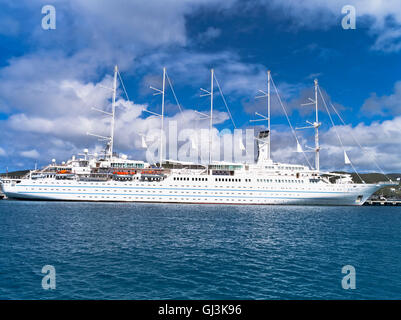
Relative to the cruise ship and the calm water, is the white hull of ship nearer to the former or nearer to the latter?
the cruise ship

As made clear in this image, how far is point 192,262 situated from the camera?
13727mm

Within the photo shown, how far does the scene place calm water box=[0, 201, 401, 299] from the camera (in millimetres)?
10297

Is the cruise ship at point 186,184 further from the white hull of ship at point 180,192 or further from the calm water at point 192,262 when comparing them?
the calm water at point 192,262

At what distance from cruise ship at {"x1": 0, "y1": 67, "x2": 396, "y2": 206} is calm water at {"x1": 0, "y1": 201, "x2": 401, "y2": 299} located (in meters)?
27.7

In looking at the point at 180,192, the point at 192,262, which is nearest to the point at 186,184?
the point at 180,192

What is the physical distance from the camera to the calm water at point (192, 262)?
33.8ft

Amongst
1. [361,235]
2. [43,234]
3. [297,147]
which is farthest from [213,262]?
[297,147]

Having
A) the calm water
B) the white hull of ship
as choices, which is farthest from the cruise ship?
the calm water

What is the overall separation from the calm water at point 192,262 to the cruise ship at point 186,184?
27722 mm

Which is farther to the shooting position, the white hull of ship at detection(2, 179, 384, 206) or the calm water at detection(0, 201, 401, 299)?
the white hull of ship at detection(2, 179, 384, 206)

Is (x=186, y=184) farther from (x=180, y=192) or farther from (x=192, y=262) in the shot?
(x=192, y=262)

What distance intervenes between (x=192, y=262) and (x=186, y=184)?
38.1m
